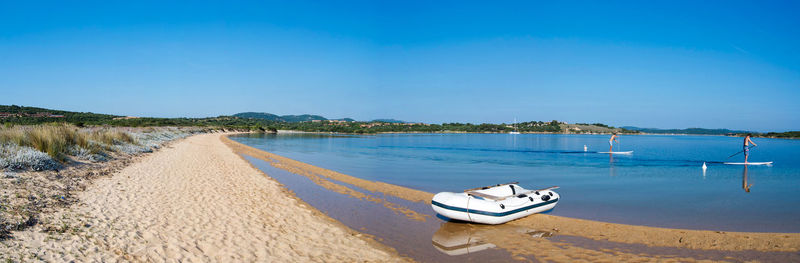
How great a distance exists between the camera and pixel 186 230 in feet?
22.6

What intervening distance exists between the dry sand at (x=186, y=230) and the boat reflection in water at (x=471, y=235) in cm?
120

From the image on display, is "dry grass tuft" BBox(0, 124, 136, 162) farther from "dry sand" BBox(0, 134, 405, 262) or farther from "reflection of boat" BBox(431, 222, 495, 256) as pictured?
"reflection of boat" BBox(431, 222, 495, 256)

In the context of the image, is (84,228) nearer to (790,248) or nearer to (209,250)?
(209,250)

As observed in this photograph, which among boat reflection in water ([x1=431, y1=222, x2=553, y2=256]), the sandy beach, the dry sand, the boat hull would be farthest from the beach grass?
boat reflection in water ([x1=431, y1=222, x2=553, y2=256])

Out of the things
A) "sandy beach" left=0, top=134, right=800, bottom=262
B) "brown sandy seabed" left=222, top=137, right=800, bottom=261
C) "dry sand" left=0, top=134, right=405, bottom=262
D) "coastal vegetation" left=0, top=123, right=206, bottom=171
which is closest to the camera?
"dry sand" left=0, top=134, right=405, bottom=262

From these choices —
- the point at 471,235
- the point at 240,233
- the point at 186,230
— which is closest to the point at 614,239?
the point at 471,235

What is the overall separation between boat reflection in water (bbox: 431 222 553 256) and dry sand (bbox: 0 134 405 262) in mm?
1201

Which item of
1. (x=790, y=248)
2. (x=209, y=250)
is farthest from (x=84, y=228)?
(x=790, y=248)

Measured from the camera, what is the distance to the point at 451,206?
8828 mm

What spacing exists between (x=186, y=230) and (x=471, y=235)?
17.6ft

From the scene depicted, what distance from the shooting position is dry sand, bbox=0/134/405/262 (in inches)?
211

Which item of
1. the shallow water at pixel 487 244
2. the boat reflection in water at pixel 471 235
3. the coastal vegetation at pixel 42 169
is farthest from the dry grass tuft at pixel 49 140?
the boat reflection in water at pixel 471 235

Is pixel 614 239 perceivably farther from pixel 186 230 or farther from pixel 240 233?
pixel 186 230

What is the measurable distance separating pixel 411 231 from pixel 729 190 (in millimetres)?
14016
